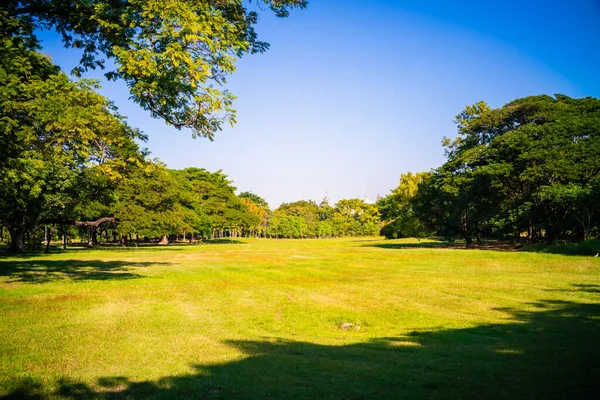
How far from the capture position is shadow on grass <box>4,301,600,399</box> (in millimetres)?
5629

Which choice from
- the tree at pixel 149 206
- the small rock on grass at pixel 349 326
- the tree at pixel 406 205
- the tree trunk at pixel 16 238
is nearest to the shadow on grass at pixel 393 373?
the small rock on grass at pixel 349 326

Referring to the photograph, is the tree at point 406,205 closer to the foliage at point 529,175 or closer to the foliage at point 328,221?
the foliage at point 529,175

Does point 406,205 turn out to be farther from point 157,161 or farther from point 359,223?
point 359,223

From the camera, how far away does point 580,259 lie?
26.3 m

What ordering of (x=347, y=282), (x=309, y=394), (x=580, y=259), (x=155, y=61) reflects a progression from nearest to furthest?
(x=309, y=394) < (x=155, y=61) < (x=347, y=282) < (x=580, y=259)

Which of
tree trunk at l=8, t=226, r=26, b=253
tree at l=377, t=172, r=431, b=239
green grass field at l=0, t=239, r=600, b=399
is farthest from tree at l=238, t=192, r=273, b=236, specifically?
green grass field at l=0, t=239, r=600, b=399

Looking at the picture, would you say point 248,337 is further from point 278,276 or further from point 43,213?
point 43,213

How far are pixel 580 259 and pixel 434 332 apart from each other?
23088 mm

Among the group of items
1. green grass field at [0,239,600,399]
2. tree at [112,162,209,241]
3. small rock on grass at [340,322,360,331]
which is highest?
tree at [112,162,209,241]

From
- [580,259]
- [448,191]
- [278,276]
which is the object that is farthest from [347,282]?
[448,191]

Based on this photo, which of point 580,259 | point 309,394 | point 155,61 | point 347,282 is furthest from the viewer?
point 580,259

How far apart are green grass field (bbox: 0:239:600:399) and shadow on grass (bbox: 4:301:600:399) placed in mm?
32

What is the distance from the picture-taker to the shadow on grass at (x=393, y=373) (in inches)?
222

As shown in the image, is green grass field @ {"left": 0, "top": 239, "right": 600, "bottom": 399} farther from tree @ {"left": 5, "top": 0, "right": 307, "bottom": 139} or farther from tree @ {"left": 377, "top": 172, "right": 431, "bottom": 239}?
tree @ {"left": 377, "top": 172, "right": 431, "bottom": 239}
